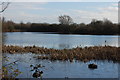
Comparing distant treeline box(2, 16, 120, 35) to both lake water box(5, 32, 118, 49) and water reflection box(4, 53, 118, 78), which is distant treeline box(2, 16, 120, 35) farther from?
water reflection box(4, 53, 118, 78)

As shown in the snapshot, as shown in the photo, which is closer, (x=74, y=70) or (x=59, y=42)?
(x=74, y=70)

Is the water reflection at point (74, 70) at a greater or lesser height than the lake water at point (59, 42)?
lesser

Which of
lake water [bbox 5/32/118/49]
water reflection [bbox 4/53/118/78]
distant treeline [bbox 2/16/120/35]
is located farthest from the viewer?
distant treeline [bbox 2/16/120/35]

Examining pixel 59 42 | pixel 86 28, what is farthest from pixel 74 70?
pixel 86 28

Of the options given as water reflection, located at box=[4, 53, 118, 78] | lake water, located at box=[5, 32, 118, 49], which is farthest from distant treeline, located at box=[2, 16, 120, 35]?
water reflection, located at box=[4, 53, 118, 78]

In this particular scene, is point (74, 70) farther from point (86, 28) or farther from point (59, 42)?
point (86, 28)

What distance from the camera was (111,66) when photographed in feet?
24.5

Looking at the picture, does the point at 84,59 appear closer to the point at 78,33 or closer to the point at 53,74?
the point at 53,74

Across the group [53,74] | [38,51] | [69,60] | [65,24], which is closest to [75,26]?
[65,24]

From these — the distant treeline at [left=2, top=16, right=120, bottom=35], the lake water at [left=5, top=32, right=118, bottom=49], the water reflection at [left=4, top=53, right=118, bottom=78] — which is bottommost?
the water reflection at [left=4, top=53, right=118, bottom=78]

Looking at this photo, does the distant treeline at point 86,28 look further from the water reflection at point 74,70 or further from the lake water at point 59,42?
the water reflection at point 74,70

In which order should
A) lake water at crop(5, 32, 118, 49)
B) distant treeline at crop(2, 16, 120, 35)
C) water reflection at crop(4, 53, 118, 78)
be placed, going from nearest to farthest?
water reflection at crop(4, 53, 118, 78)
lake water at crop(5, 32, 118, 49)
distant treeline at crop(2, 16, 120, 35)

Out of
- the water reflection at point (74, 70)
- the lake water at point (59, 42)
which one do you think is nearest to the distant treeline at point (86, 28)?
the lake water at point (59, 42)

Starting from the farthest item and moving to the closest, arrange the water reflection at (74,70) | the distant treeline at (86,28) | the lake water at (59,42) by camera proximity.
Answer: the distant treeline at (86,28) < the lake water at (59,42) < the water reflection at (74,70)
